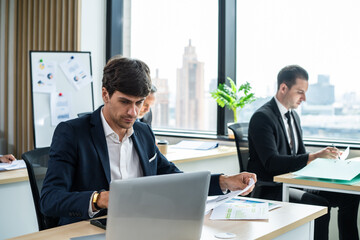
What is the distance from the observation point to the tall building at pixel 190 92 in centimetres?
Answer: 483

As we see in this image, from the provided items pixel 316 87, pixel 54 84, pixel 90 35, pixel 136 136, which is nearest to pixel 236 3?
pixel 316 87

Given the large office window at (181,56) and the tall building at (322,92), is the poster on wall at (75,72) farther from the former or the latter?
the tall building at (322,92)

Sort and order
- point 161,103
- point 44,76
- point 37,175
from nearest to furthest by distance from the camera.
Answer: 1. point 37,175
2. point 44,76
3. point 161,103

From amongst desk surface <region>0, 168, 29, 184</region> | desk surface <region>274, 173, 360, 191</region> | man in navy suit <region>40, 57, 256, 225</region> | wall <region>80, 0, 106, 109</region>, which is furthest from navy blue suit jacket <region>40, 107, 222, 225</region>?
wall <region>80, 0, 106, 109</region>

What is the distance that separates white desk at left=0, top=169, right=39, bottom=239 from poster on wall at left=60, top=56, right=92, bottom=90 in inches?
73.8

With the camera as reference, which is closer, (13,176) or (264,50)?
(13,176)

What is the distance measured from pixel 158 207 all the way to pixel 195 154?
2520 mm

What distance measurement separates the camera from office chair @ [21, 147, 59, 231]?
5.82 ft

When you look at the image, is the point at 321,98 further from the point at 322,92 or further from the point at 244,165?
the point at 244,165

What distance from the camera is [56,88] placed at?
440 centimetres

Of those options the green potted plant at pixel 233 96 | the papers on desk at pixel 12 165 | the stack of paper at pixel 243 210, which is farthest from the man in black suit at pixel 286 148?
the papers on desk at pixel 12 165

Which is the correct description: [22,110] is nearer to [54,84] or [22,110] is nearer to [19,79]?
[19,79]

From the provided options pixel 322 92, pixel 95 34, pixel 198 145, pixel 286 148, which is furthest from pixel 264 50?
pixel 95 34

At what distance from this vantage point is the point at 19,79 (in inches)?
204
